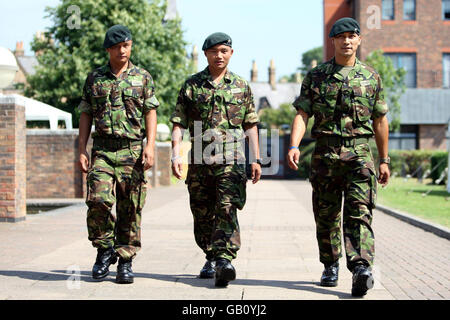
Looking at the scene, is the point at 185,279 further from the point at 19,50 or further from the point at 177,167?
the point at 19,50

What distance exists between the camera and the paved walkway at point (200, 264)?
5348 mm

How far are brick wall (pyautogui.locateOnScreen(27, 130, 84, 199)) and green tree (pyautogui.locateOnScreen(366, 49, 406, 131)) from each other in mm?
19839

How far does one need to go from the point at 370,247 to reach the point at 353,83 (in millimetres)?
1278

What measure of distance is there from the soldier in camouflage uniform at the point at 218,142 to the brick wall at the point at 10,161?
21.1 feet

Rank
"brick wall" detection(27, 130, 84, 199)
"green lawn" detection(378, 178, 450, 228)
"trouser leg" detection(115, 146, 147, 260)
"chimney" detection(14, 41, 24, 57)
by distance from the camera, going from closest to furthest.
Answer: "trouser leg" detection(115, 146, 147, 260) → "green lawn" detection(378, 178, 450, 228) → "brick wall" detection(27, 130, 84, 199) → "chimney" detection(14, 41, 24, 57)

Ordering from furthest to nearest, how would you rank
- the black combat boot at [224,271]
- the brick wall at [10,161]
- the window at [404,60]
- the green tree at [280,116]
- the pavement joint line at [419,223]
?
the green tree at [280,116] < the window at [404,60] < the brick wall at [10,161] < the pavement joint line at [419,223] < the black combat boot at [224,271]

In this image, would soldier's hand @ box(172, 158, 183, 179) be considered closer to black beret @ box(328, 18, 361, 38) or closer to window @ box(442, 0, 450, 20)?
black beret @ box(328, 18, 361, 38)

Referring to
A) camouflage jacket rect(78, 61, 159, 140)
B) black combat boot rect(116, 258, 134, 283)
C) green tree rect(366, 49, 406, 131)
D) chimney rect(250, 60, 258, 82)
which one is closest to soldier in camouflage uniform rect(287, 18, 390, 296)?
camouflage jacket rect(78, 61, 159, 140)

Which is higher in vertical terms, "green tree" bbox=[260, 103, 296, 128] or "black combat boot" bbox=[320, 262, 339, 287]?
"green tree" bbox=[260, 103, 296, 128]

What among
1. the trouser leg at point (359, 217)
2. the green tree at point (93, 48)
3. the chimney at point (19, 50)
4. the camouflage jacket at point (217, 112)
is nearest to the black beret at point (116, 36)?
the camouflage jacket at point (217, 112)

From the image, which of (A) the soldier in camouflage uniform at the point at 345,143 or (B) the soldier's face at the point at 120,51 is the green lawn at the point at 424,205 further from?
(B) the soldier's face at the point at 120,51

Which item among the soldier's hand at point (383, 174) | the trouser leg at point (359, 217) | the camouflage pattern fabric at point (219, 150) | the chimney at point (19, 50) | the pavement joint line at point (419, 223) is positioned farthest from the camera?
the chimney at point (19, 50)

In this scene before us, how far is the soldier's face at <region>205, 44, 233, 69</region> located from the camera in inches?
223

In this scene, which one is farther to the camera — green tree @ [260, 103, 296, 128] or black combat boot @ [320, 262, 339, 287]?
green tree @ [260, 103, 296, 128]
